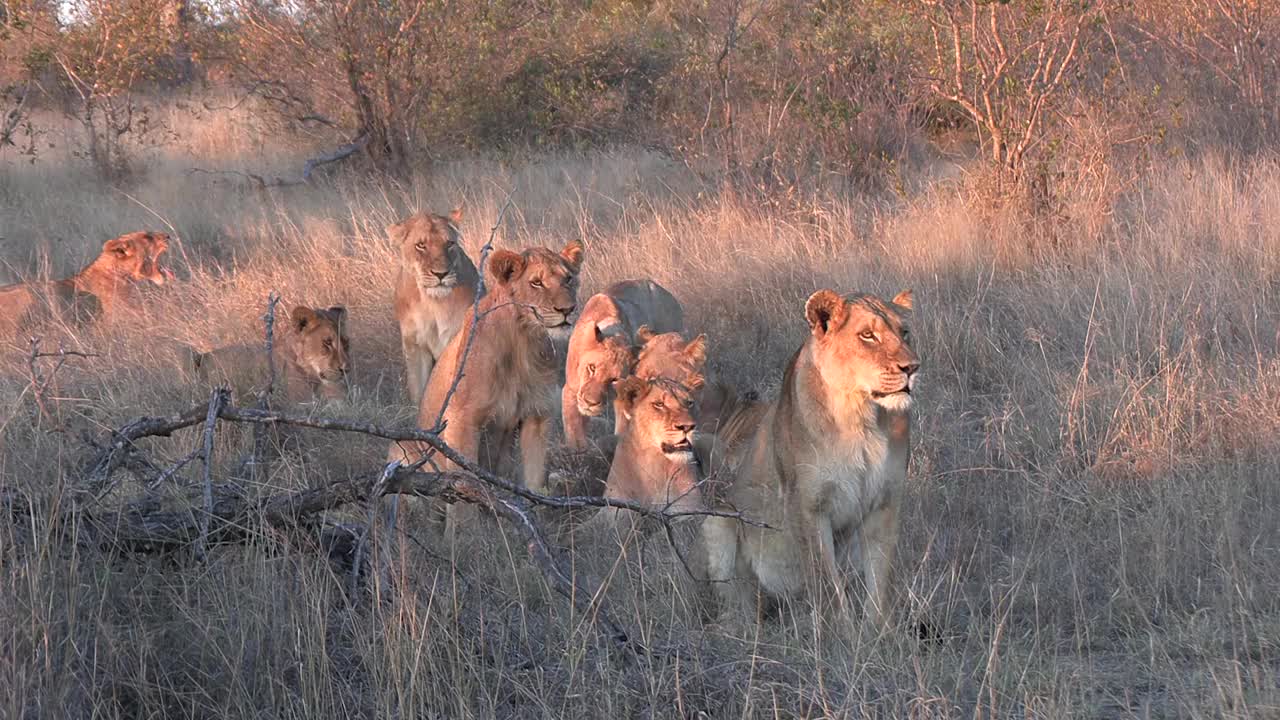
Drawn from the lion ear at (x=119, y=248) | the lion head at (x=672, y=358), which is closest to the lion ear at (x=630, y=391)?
the lion head at (x=672, y=358)

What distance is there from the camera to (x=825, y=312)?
14.5 ft

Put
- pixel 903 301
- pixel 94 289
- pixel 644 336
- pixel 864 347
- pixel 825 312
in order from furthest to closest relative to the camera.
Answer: pixel 94 289 → pixel 644 336 → pixel 903 301 → pixel 825 312 → pixel 864 347

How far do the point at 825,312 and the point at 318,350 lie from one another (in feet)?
13.1

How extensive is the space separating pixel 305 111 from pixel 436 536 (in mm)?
11530

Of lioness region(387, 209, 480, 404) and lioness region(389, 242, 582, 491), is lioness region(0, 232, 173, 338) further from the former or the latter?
lioness region(389, 242, 582, 491)

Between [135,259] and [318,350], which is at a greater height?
[135,259]

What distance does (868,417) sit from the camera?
14.3ft

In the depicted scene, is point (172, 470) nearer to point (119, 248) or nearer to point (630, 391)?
point (630, 391)

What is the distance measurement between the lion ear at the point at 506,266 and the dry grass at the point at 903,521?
3.25 feet

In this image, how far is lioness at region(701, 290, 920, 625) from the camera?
430 centimetres

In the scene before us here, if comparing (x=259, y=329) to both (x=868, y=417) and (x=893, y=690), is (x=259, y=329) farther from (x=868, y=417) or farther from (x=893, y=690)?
(x=893, y=690)

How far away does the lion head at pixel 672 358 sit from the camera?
6180 millimetres

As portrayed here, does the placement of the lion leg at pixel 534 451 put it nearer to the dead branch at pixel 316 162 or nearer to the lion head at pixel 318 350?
the lion head at pixel 318 350

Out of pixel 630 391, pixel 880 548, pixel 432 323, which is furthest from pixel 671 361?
pixel 880 548
